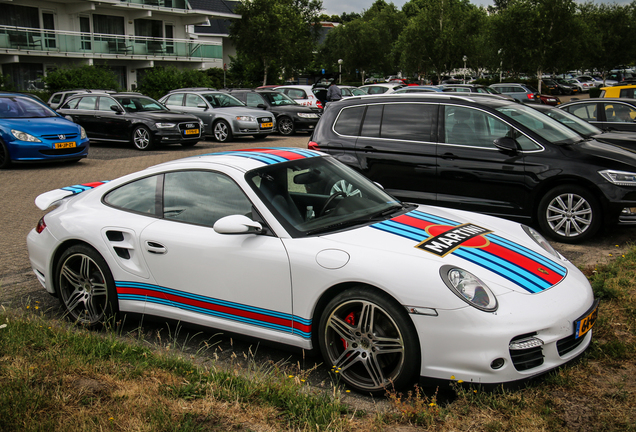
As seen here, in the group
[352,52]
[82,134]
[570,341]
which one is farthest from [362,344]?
[352,52]

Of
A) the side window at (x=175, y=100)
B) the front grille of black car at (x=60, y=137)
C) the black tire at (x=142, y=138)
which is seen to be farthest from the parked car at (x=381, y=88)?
the front grille of black car at (x=60, y=137)

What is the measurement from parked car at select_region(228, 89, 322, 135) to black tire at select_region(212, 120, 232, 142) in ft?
7.64

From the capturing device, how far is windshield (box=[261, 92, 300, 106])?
21.9 metres

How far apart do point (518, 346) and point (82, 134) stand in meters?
13.1

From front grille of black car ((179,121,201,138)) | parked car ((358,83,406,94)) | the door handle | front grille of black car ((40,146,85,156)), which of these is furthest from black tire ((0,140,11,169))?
parked car ((358,83,406,94))

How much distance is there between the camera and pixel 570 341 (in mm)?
3520

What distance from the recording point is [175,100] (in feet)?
66.4

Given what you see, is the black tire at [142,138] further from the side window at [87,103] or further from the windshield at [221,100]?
the windshield at [221,100]

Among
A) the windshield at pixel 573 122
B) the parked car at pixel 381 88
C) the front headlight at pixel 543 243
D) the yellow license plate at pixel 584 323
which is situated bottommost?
the yellow license plate at pixel 584 323

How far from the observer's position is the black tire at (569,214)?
6.91 meters

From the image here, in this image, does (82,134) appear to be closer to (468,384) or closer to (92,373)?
(92,373)

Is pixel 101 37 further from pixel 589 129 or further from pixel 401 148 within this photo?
pixel 589 129

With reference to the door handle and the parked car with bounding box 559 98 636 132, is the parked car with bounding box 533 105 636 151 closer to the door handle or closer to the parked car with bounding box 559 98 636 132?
the parked car with bounding box 559 98 636 132

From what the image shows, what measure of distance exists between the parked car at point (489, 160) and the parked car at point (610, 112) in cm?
538
